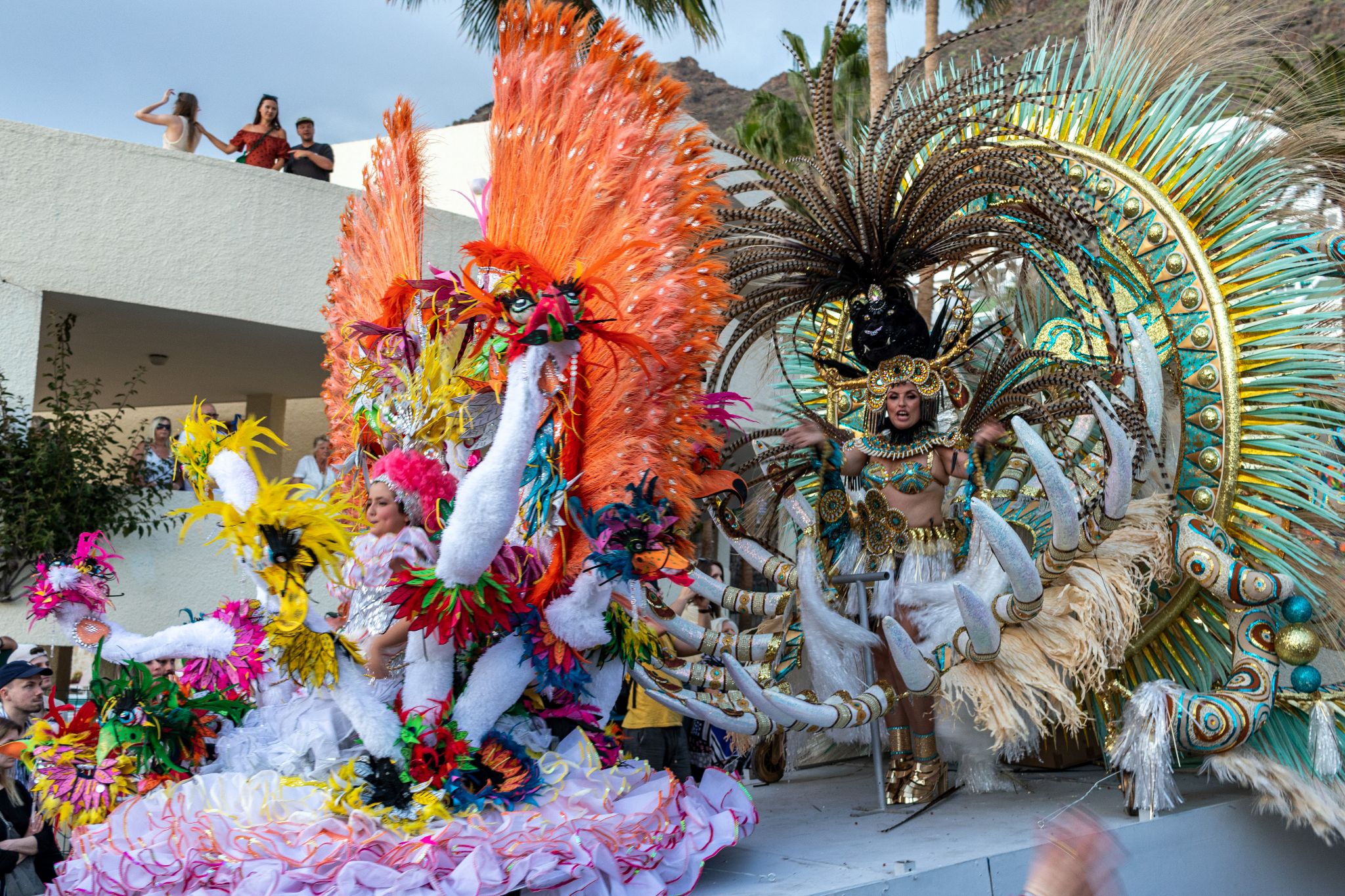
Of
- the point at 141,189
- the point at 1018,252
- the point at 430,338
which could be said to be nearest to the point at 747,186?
the point at 1018,252

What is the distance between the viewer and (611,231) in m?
3.72

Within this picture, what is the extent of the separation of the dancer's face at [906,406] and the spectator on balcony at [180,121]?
5595mm

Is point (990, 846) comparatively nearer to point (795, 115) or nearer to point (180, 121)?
point (180, 121)

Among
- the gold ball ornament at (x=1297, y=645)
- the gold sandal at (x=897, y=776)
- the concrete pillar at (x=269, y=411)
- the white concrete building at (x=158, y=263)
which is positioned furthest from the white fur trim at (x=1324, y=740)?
the concrete pillar at (x=269, y=411)

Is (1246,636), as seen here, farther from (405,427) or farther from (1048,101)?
(405,427)

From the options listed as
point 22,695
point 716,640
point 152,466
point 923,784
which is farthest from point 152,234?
point 923,784

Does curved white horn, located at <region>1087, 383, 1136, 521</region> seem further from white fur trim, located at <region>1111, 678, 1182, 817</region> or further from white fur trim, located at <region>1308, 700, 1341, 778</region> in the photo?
white fur trim, located at <region>1308, 700, 1341, 778</region>

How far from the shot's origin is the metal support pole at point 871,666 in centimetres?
445

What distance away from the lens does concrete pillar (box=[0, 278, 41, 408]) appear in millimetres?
6863

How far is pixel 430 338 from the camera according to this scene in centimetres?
385

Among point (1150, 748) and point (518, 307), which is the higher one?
point (518, 307)

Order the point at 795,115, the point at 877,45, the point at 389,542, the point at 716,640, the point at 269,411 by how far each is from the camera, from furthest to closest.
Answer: the point at 795,115, the point at 269,411, the point at 877,45, the point at 716,640, the point at 389,542

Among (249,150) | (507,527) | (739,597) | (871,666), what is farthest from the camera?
(249,150)

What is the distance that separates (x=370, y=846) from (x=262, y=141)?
6.49 meters
